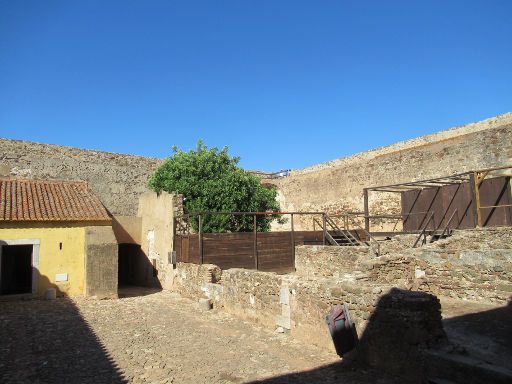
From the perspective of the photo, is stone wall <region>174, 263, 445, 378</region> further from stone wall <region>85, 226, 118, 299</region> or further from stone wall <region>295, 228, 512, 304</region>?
stone wall <region>85, 226, 118, 299</region>

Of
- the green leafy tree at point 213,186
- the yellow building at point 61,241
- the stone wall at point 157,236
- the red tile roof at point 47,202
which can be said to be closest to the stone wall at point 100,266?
the yellow building at point 61,241

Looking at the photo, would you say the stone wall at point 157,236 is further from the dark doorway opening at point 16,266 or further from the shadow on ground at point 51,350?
the dark doorway opening at point 16,266

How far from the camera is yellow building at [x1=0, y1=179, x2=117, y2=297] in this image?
13.1 meters

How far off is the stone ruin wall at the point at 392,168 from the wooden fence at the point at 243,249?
6.28 meters

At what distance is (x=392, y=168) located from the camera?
739 inches

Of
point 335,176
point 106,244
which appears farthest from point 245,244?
point 335,176

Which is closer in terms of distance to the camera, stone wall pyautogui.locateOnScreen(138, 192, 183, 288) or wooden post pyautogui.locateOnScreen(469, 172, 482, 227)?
wooden post pyautogui.locateOnScreen(469, 172, 482, 227)

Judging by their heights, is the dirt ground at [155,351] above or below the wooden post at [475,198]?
below

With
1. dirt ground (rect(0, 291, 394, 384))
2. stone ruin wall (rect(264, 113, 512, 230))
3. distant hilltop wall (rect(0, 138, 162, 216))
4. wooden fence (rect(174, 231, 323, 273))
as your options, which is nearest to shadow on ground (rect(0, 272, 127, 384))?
dirt ground (rect(0, 291, 394, 384))

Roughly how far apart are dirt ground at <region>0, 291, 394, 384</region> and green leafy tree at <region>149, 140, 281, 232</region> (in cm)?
582

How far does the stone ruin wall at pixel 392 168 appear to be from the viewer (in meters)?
15.0

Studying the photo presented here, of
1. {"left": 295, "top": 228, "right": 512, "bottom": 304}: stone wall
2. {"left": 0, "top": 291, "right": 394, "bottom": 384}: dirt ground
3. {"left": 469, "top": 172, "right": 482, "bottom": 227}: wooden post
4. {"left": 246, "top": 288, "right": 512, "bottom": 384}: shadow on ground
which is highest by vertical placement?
{"left": 469, "top": 172, "right": 482, "bottom": 227}: wooden post

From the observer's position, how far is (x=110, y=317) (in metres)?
10.3

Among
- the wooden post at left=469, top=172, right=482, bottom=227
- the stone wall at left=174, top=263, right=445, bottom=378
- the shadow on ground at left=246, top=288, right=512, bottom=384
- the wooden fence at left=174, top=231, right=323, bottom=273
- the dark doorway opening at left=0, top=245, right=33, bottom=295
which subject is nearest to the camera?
the shadow on ground at left=246, top=288, right=512, bottom=384
